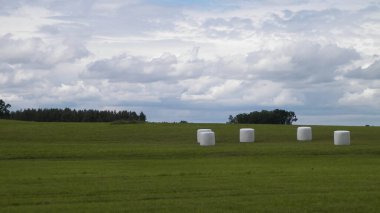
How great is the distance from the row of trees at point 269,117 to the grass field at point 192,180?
5431 centimetres

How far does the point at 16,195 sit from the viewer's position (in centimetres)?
1634

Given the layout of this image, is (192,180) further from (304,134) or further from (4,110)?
(4,110)

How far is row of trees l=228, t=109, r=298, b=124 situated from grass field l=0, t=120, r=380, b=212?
2138 inches

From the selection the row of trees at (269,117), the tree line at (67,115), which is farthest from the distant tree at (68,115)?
the row of trees at (269,117)

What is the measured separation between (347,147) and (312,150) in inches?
111

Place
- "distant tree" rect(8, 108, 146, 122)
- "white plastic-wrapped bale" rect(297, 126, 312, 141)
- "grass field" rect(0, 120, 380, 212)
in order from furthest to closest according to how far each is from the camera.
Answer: "distant tree" rect(8, 108, 146, 122)
"white plastic-wrapped bale" rect(297, 126, 312, 141)
"grass field" rect(0, 120, 380, 212)

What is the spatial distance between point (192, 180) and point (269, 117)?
258ft

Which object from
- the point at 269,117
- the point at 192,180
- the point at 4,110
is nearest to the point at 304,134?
the point at 192,180

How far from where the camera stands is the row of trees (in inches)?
3807

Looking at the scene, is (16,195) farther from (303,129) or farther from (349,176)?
(303,129)

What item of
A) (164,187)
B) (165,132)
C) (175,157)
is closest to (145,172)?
(164,187)

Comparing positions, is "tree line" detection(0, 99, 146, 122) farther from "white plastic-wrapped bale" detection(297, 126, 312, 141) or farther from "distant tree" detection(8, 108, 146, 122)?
"white plastic-wrapped bale" detection(297, 126, 312, 141)

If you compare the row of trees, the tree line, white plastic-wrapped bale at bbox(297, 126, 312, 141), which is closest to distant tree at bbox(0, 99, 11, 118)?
the tree line

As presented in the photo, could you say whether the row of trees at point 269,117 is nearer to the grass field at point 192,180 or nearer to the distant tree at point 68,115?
the distant tree at point 68,115
